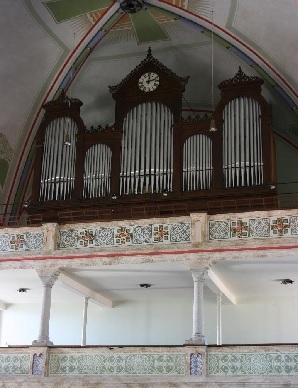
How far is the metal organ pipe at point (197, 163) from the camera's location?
729 inches

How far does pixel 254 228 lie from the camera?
16.3 m

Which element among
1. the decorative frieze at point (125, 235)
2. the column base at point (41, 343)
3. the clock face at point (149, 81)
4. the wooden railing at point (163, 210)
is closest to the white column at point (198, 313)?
the decorative frieze at point (125, 235)

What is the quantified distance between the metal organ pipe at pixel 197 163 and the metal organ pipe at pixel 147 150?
43 centimetres

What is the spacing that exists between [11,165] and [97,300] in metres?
4.92

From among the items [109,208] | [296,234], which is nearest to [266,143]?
[296,234]

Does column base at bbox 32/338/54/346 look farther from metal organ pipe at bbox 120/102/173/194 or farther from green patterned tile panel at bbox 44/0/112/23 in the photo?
green patterned tile panel at bbox 44/0/112/23

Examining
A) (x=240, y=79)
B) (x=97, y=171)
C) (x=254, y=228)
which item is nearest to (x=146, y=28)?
(x=240, y=79)

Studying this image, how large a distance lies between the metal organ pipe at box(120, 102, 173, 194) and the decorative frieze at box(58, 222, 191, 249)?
1.94 meters

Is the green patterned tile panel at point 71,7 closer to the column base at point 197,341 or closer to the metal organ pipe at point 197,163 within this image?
the metal organ pipe at point 197,163

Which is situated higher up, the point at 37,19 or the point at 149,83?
the point at 37,19

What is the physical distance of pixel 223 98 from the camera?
19.4 meters

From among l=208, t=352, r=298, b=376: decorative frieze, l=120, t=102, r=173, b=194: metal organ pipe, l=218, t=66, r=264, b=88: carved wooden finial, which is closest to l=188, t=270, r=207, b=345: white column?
l=208, t=352, r=298, b=376: decorative frieze

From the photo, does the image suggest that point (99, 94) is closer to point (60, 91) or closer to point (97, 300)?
point (60, 91)

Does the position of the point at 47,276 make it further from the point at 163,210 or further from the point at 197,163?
the point at 197,163
